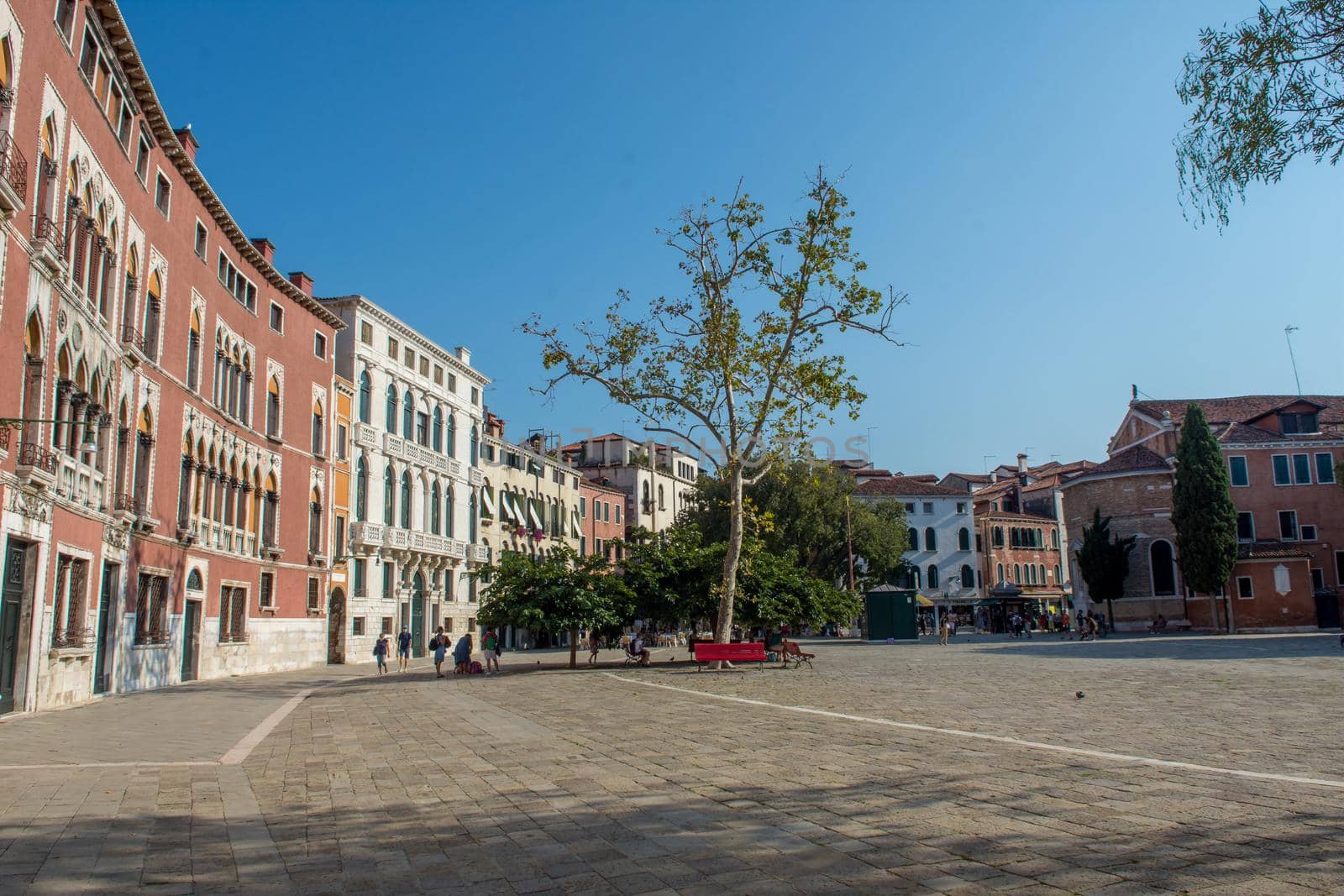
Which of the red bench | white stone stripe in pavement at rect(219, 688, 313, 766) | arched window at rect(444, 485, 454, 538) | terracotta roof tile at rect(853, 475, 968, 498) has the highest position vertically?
terracotta roof tile at rect(853, 475, 968, 498)

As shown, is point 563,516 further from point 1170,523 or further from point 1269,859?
point 1269,859

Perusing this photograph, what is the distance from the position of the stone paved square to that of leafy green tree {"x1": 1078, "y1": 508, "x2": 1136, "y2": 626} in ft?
123

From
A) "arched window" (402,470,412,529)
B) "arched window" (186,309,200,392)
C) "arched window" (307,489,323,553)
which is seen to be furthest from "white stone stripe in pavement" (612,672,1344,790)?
"arched window" (402,470,412,529)

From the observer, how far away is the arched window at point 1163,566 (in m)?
52.3

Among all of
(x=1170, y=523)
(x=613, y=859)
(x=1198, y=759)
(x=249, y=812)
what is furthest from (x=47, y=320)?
(x=1170, y=523)

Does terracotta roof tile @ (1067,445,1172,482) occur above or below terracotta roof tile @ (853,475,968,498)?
below

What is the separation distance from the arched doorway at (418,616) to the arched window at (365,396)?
28.4 feet

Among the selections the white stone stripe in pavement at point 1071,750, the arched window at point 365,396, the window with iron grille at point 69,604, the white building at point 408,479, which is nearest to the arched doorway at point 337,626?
the white building at point 408,479

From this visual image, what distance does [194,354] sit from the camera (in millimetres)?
28797

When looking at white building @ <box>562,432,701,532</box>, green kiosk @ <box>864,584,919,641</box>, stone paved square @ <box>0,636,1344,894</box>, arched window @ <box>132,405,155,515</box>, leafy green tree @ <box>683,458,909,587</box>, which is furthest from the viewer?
white building @ <box>562,432,701,532</box>

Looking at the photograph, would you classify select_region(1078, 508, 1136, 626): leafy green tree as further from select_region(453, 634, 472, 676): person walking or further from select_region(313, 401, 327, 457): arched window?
select_region(313, 401, 327, 457): arched window

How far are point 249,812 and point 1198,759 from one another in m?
8.17

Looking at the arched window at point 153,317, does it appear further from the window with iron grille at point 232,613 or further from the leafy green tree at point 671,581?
the leafy green tree at point 671,581

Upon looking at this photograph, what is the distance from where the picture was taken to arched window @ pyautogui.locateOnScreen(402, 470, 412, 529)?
48.8m
